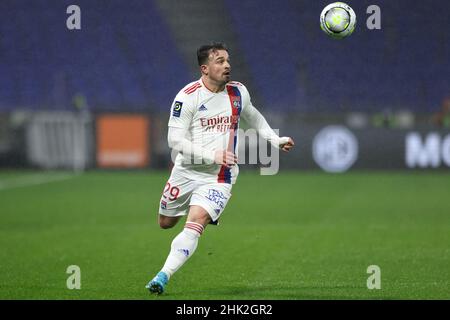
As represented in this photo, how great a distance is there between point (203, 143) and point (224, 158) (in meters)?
0.57

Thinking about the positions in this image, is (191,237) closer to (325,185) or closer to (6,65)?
(325,185)

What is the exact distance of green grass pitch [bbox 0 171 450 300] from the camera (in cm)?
812

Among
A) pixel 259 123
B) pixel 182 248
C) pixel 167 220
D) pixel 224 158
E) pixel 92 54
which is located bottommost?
pixel 182 248

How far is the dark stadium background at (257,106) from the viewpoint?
1347 cm

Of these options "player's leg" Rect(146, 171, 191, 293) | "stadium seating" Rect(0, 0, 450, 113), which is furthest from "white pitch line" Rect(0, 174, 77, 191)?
"player's leg" Rect(146, 171, 191, 293)

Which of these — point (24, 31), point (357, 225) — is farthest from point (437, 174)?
point (24, 31)

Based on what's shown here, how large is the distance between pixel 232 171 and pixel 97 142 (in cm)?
1591

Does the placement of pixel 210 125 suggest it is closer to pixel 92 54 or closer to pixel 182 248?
pixel 182 248

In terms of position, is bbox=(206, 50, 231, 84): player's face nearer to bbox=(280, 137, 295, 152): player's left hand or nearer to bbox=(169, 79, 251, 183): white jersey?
bbox=(169, 79, 251, 183): white jersey

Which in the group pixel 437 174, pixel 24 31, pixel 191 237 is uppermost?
pixel 24 31

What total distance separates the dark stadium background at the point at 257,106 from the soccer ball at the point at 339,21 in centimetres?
309

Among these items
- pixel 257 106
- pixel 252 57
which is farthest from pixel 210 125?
pixel 252 57

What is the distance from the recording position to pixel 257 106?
25875mm

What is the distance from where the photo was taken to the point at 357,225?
13.5 metres
